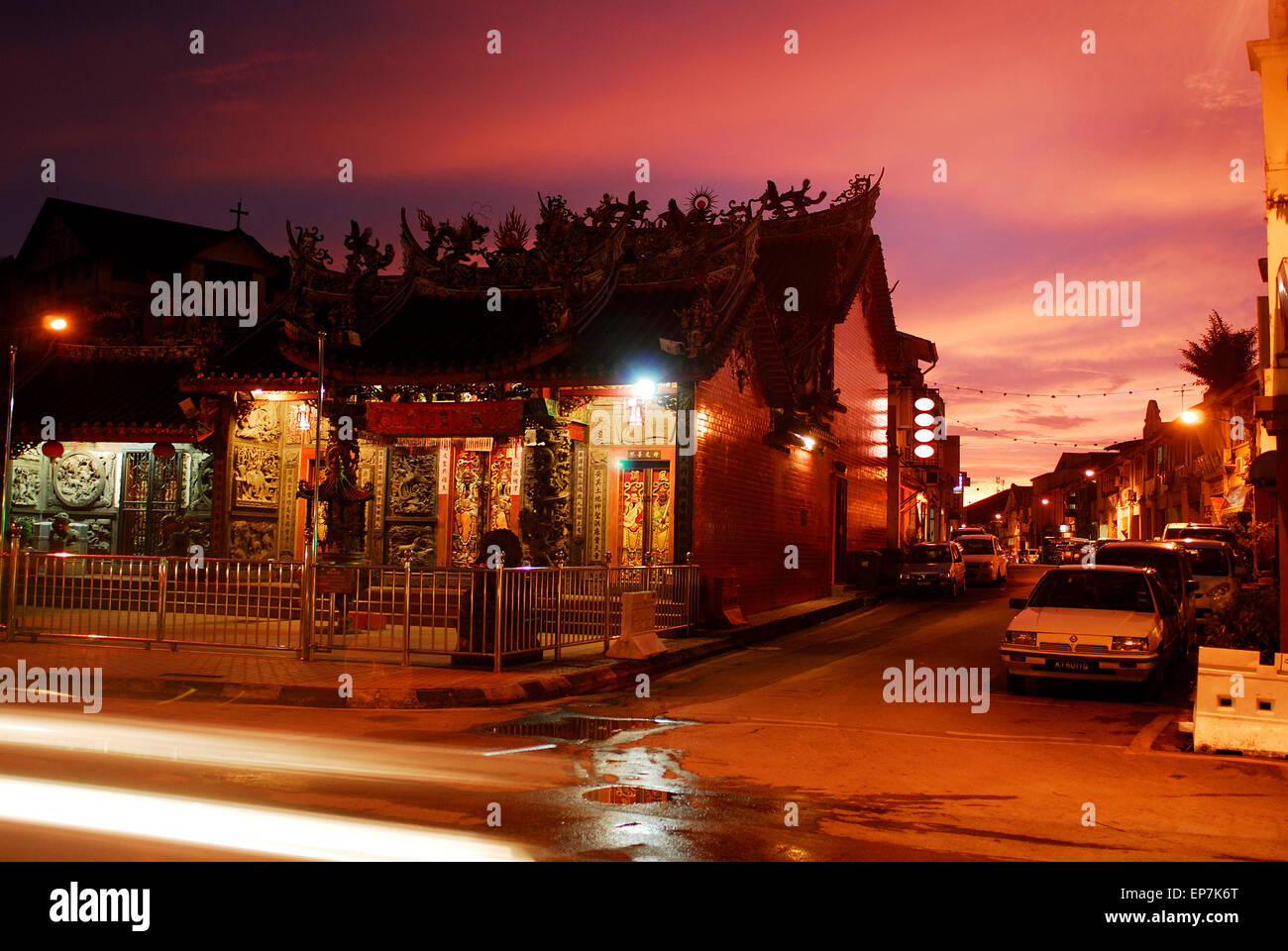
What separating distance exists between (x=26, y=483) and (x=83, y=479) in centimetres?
145

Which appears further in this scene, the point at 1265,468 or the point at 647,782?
the point at 1265,468

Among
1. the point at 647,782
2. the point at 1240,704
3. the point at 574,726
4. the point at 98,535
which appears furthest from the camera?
the point at 98,535

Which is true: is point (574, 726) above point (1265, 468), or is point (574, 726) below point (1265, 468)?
below

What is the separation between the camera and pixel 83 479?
899 inches

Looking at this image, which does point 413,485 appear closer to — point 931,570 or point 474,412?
point 474,412

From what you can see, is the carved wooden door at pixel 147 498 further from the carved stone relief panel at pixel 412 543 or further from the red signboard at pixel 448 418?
the red signboard at pixel 448 418

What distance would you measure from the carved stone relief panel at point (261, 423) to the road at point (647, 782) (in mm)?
10998

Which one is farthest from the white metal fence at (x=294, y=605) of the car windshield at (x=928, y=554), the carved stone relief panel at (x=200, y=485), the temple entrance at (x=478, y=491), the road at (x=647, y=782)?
the car windshield at (x=928, y=554)

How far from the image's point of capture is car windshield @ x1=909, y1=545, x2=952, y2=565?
30.8 metres

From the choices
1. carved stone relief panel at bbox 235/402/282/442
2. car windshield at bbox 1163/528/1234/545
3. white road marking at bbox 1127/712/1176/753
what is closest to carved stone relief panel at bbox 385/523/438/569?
carved stone relief panel at bbox 235/402/282/442

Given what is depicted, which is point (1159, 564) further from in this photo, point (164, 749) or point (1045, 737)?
point (164, 749)

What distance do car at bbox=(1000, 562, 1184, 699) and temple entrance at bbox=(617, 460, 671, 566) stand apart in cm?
732

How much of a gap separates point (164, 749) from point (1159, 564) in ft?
50.3

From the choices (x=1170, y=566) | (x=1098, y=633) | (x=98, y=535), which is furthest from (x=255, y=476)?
(x=1170, y=566)
